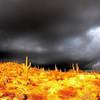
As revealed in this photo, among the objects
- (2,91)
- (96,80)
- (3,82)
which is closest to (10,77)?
(3,82)

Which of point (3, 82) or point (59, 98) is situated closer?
point (59, 98)

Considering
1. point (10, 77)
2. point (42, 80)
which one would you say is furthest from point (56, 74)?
point (10, 77)

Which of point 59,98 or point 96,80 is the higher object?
point 96,80

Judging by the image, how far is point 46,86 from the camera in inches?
2012

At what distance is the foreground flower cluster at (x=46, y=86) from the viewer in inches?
1827

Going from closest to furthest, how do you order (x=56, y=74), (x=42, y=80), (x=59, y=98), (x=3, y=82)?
(x=59, y=98) → (x=3, y=82) → (x=42, y=80) → (x=56, y=74)

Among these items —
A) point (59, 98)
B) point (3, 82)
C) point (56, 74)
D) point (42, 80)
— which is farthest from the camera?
point (56, 74)

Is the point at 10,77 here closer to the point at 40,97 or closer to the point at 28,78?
the point at 28,78

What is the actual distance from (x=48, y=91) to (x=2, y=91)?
8.08m

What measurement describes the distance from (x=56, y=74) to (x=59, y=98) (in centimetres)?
1619

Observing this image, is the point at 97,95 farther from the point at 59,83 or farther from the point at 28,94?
the point at 28,94

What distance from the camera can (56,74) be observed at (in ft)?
204

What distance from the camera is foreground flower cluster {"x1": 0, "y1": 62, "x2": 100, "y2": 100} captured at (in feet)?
152

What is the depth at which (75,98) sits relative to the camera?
46438 mm
